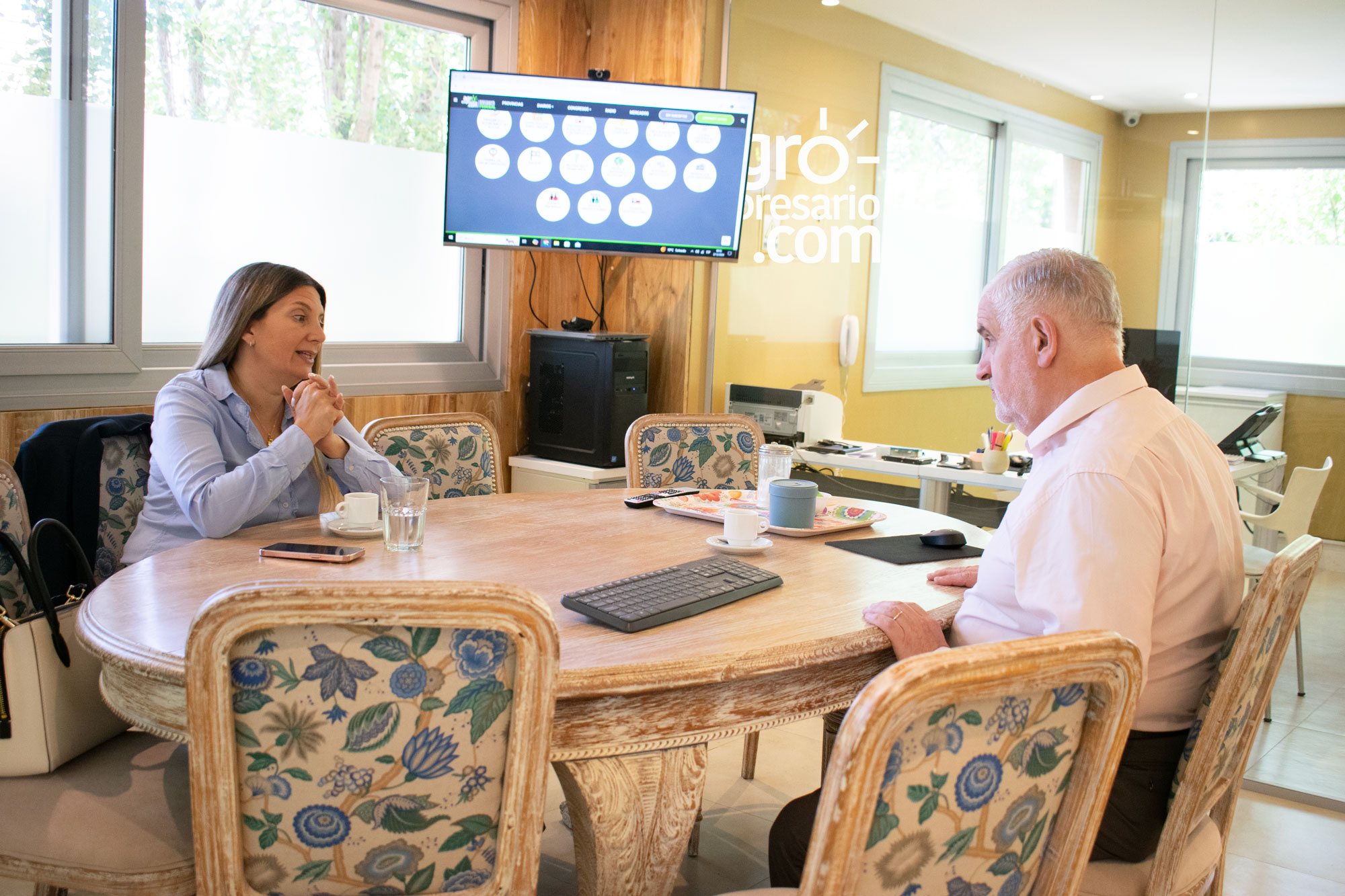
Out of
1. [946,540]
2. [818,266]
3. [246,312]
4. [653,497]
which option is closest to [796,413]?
[818,266]

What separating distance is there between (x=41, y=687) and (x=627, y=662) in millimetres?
873

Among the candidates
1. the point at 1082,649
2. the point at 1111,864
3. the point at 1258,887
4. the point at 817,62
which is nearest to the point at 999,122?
the point at 817,62

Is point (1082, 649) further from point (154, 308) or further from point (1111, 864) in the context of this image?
point (154, 308)

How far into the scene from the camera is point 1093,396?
5.02ft

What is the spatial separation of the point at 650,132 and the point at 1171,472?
2.81 m

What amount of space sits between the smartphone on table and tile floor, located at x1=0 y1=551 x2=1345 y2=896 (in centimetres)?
96

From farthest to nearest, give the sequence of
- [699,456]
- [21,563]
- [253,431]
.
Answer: [699,456] < [253,431] < [21,563]

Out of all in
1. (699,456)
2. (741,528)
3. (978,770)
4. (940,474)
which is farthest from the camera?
(940,474)

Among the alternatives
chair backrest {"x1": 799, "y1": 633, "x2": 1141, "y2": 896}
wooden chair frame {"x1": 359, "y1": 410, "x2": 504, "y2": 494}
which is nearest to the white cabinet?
wooden chair frame {"x1": 359, "y1": 410, "x2": 504, "y2": 494}

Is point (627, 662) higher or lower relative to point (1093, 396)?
lower

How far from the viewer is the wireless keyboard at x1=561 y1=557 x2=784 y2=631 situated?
1.53 m

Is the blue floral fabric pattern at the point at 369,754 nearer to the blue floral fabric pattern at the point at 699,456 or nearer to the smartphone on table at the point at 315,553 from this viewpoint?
the smartphone on table at the point at 315,553

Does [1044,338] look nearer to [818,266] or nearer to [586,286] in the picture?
[818,266]

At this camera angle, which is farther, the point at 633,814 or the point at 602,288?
the point at 602,288
